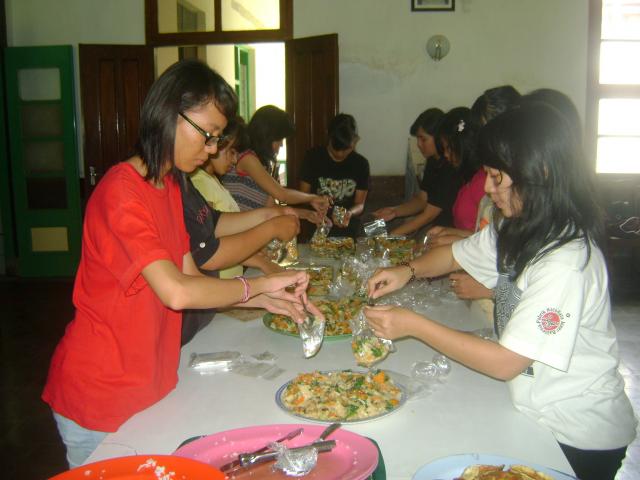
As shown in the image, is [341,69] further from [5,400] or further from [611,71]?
[5,400]

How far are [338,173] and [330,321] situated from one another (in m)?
2.73

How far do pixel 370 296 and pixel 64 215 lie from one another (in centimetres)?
539

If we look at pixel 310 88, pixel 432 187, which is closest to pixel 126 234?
pixel 432 187

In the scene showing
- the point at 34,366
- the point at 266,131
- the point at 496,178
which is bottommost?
the point at 34,366

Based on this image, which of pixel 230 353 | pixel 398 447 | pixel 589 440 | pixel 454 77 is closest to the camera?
pixel 398 447

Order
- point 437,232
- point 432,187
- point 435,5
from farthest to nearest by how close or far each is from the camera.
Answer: point 435,5 < point 432,187 < point 437,232

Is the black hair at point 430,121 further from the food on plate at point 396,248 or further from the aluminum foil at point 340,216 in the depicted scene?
the food on plate at point 396,248

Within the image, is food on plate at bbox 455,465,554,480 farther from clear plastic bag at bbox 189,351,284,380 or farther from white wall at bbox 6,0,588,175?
white wall at bbox 6,0,588,175

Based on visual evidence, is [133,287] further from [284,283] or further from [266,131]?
[266,131]

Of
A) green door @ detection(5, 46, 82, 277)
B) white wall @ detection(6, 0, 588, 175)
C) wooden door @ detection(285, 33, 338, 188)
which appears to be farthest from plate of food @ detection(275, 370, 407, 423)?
green door @ detection(5, 46, 82, 277)

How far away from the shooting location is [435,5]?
5824 millimetres

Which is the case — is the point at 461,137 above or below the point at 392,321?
above

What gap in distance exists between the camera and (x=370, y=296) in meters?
1.94

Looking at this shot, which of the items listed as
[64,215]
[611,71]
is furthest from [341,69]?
[64,215]
